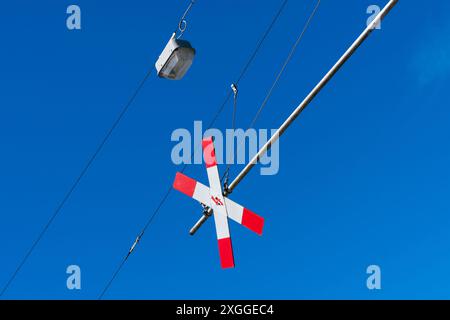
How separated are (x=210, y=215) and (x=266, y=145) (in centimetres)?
141

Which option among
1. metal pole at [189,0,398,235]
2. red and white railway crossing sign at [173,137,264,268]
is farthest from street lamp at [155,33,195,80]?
metal pole at [189,0,398,235]

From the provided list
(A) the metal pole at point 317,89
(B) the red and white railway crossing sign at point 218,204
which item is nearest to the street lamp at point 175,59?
(B) the red and white railway crossing sign at point 218,204

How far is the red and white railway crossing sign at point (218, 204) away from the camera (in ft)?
25.4

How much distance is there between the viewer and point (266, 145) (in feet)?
24.1

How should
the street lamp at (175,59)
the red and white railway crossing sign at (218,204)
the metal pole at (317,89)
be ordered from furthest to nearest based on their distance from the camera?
1. the street lamp at (175,59)
2. the red and white railway crossing sign at (218,204)
3. the metal pole at (317,89)

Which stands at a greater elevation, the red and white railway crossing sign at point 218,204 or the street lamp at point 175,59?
the street lamp at point 175,59

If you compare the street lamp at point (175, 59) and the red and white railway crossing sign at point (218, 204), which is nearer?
the red and white railway crossing sign at point (218, 204)

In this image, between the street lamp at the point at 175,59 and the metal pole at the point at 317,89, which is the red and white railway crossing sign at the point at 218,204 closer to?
the metal pole at the point at 317,89

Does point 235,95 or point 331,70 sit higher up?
point 235,95

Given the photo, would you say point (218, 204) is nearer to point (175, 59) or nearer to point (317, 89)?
point (175, 59)

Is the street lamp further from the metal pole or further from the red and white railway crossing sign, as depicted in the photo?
the metal pole

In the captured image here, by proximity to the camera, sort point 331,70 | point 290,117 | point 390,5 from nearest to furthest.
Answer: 1. point 390,5
2. point 331,70
3. point 290,117
